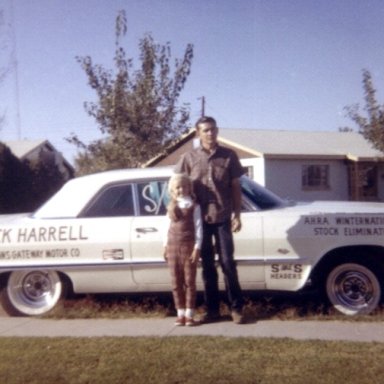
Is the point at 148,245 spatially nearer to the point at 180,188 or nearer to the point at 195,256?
the point at 195,256

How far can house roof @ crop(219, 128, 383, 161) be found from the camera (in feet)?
82.8

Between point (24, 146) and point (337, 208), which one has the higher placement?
point (24, 146)

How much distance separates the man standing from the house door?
20690 millimetres

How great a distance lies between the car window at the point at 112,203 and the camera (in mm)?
6527

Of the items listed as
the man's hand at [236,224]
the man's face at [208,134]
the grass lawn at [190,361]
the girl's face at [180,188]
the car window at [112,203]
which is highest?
the man's face at [208,134]

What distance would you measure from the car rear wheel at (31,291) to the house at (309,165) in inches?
703

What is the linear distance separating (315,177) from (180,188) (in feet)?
69.1

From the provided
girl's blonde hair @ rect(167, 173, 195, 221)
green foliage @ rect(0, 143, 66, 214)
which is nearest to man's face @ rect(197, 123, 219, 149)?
girl's blonde hair @ rect(167, 173, 195, 221)

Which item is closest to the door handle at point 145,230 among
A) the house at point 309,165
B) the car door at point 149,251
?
the car door at point 149,251

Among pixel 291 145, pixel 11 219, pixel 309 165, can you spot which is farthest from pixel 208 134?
pixel 291 145

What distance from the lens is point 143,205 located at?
6496mm

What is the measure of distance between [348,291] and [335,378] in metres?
2.06

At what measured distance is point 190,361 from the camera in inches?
185

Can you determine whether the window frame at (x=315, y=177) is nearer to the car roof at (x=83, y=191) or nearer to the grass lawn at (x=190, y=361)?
the car roof at (x=83, y=191)
